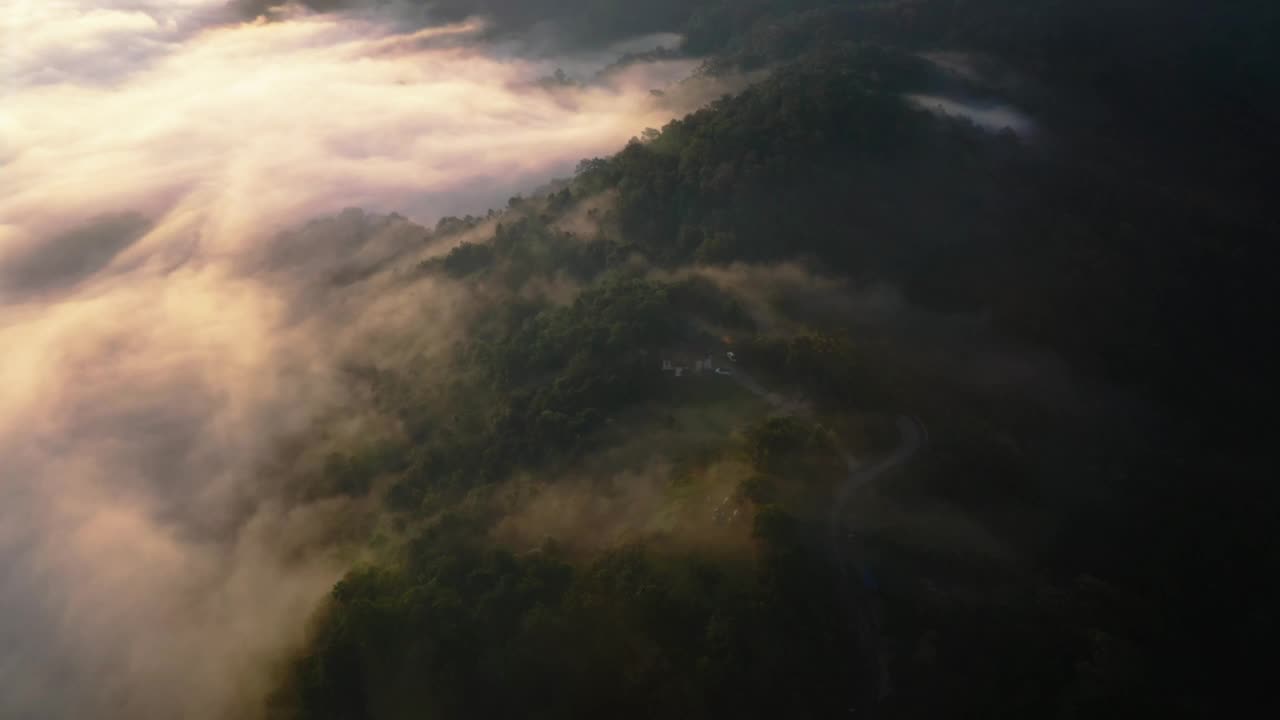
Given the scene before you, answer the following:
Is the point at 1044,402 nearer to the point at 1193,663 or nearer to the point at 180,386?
the point at 1193,663

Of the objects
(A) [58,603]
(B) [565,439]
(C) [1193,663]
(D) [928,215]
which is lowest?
(A) [58,603]

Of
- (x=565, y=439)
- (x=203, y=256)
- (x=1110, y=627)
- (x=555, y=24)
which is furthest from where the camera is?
(x=555, y=24)

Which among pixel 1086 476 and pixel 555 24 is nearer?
pixel 1086 476

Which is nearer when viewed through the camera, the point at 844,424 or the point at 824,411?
the point at 844,424

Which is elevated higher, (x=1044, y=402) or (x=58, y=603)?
(x=1044, y=402)

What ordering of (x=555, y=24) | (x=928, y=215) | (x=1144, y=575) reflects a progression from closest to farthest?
(x=1144, y=575) → (x=928, y=215) → (x=555, y=24)

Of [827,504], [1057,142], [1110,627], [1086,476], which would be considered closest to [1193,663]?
[1110,627]

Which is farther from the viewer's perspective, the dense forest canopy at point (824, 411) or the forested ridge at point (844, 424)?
the dense forest canopy at point (824, 411)

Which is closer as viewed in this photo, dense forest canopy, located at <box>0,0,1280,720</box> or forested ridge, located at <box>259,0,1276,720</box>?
forested ridge, located at <box>259,0,1276,720</box>
